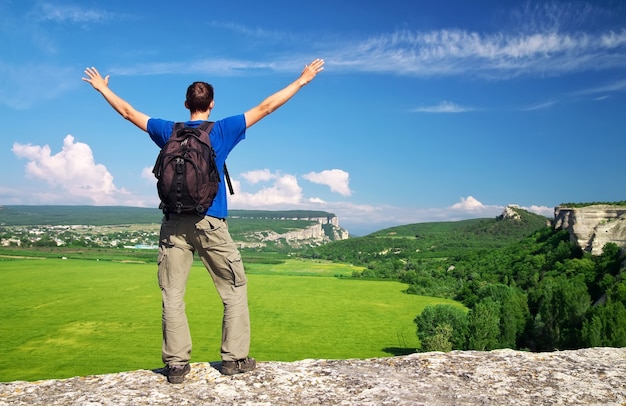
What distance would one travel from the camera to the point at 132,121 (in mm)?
6484

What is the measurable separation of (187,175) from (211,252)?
1089mm

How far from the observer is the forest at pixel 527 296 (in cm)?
4444

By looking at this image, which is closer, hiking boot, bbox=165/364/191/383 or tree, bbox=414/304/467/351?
hiking boot, bbox=165/364/191/383

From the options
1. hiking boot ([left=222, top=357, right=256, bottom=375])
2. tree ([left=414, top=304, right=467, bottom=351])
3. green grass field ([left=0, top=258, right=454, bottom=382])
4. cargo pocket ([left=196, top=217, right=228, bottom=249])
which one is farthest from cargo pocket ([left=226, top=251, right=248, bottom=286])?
tree ([left=414, top=304, right=467, bottom=351])

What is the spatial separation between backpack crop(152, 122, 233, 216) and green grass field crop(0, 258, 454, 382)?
157 feet

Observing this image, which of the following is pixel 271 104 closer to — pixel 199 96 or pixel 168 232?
pixel 199 96

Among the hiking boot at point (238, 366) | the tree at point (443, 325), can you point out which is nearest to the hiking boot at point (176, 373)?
the hiking boot at point (238, 366)

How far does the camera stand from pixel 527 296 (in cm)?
6162

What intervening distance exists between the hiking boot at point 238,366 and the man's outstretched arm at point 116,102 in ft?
10.7

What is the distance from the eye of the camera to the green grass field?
182 ft

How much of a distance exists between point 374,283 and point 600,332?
279 feet

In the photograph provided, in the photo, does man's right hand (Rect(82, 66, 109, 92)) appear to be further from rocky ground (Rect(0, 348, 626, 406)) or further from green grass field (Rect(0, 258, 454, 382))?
green grass field (Rect(0, 258, 454, 382))

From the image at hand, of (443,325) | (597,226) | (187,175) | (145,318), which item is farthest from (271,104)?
(597,226)

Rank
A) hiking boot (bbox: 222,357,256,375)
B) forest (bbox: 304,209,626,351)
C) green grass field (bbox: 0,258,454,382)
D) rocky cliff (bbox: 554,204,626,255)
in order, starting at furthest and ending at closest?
rocky cliff (bbox: 554,204,626,255)
green grass field (bbox: 0,258,454,382)
forest (bbox: 304,209,626,351)
hiking boot (bbox: 222,357,256,375)
